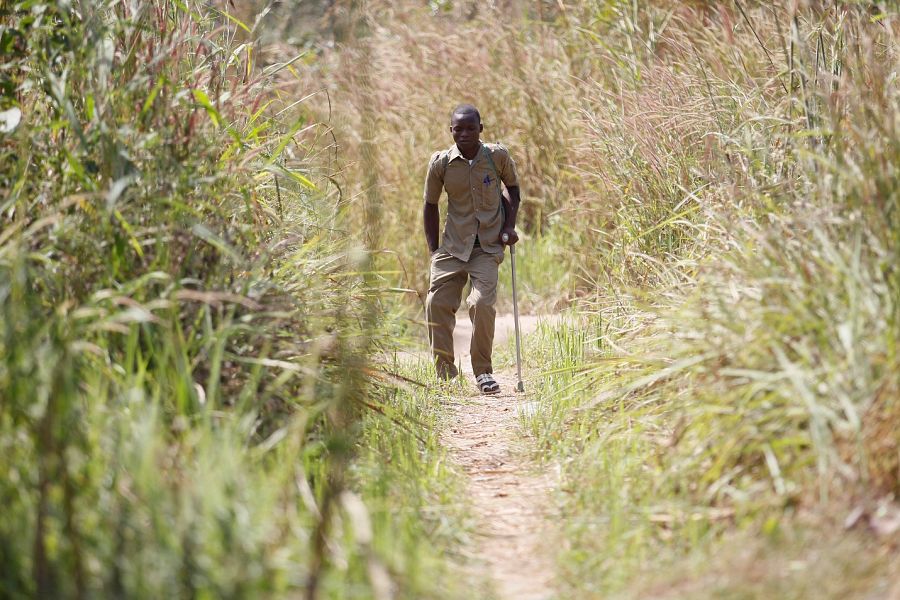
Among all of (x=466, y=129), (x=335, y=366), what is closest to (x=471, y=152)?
(x=466, y=129)

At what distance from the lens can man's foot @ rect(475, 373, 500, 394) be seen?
6.43m

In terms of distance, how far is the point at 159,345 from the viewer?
351cm

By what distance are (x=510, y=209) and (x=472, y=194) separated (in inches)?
11.2

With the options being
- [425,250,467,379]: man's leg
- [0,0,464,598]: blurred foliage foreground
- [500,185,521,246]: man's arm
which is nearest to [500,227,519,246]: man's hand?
[500,185,521,246]: man's arm

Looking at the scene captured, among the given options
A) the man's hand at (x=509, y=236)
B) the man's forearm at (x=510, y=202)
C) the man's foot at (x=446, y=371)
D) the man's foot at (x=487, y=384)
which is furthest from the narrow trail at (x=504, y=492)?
the man's forearm at (x=510, y=202)

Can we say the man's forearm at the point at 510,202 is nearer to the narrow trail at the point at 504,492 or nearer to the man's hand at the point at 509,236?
the man's hand at the point at 509,236

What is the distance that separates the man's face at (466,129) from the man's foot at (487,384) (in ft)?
4.56

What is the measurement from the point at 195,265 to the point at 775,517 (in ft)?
6.97

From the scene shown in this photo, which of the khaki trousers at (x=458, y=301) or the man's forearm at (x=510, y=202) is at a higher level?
the man's forearm at (x=510, y=202)

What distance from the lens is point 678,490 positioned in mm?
3518

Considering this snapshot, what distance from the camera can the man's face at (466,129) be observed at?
6.52 m

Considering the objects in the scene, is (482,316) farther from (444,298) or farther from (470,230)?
(470,230)

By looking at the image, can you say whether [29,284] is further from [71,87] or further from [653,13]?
[653,13]

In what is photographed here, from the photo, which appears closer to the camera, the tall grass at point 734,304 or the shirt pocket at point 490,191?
the tall grass at point 734,304
